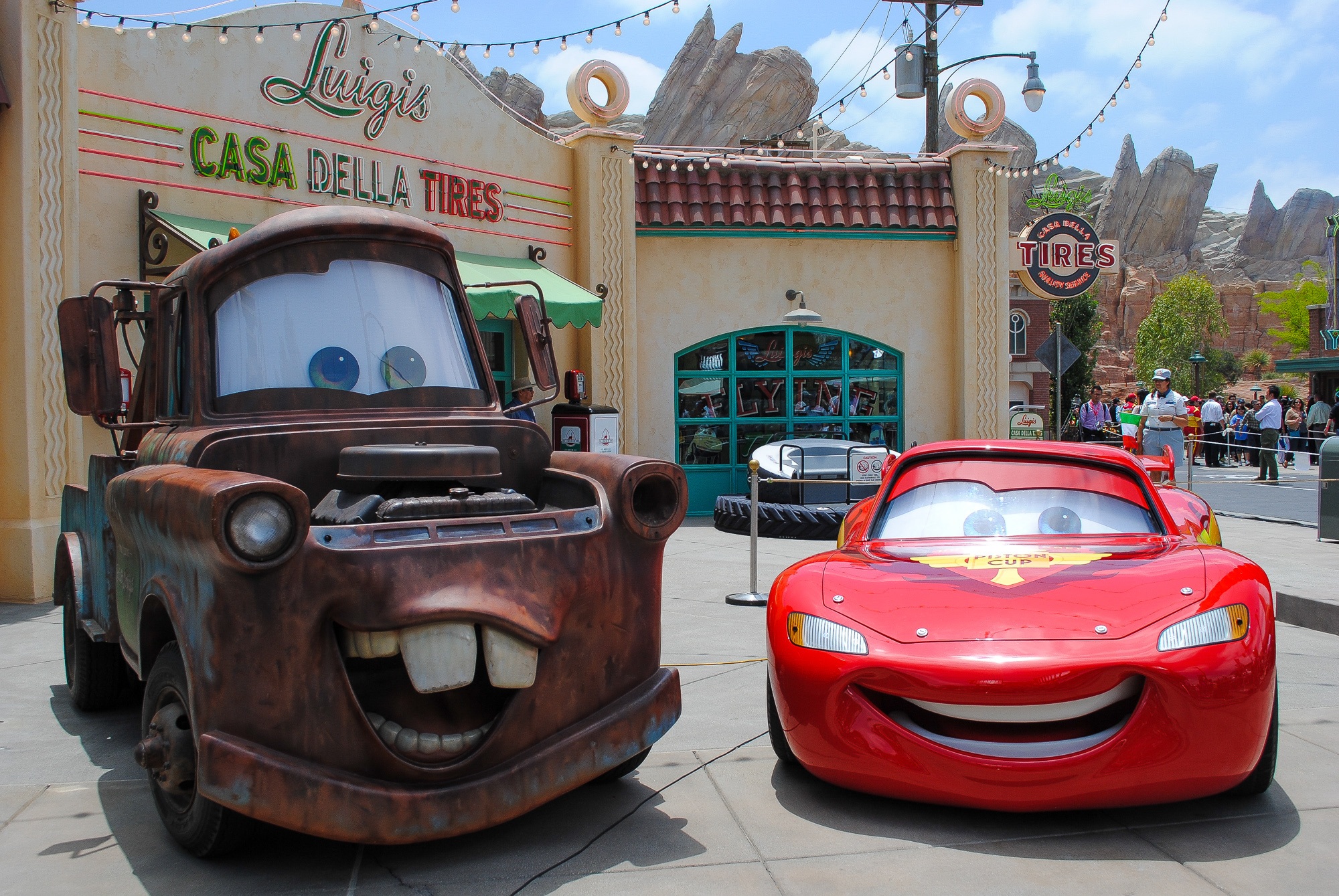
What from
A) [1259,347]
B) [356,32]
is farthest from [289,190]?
[1259,347]

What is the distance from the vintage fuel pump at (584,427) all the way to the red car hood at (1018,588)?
8523mm

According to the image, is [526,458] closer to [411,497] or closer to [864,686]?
[411,497]

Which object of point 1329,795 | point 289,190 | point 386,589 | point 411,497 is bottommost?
point 1329,795

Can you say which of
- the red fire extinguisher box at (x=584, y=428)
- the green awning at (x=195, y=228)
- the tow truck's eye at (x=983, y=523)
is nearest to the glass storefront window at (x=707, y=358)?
the red fire extinguisher box at (x=584, y=428)

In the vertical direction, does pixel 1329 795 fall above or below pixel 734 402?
below

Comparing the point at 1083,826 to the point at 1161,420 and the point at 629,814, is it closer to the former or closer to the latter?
the point at 629,814

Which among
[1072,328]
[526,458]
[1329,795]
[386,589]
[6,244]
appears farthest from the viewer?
[1072,328]

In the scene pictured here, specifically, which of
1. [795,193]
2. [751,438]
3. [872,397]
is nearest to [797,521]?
[751,438]

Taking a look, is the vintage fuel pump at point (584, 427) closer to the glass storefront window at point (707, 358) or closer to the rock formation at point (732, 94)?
the glass storefront window at point (707, 358)

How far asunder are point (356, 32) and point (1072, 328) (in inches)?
1631

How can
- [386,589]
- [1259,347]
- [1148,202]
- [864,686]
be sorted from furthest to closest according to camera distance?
[1148,202], [1259,347], [864,686], [386,589]

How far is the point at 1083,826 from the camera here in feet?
12.3

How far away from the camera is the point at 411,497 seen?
150 inches

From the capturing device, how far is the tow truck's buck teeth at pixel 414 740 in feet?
10.8
